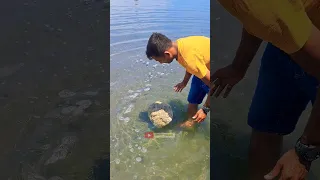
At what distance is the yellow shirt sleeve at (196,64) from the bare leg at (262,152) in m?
0.25

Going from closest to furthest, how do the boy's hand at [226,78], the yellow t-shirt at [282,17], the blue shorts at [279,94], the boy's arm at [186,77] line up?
the yellow t-shirt at [282,17] < the blue shorts at [279,94] < the boy's hand at [226,78] < the boy's arm at [186,77]

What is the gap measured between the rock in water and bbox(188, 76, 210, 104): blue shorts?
96mm

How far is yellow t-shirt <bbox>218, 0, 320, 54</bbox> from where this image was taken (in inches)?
35.2

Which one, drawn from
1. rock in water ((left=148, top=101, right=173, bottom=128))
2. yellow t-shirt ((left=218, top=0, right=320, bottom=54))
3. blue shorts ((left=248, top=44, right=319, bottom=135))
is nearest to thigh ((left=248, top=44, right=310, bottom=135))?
blue shorts ((left=248, top=44, right=319, bottom=135))

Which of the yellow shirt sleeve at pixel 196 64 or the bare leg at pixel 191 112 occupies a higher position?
the yellow shirt sleeve at pixel 196 64

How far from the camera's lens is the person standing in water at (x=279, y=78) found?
91 cm

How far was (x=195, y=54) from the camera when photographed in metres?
1.31

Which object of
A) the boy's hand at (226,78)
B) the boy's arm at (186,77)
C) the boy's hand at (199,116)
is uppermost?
the boy's hand at (226,78)
